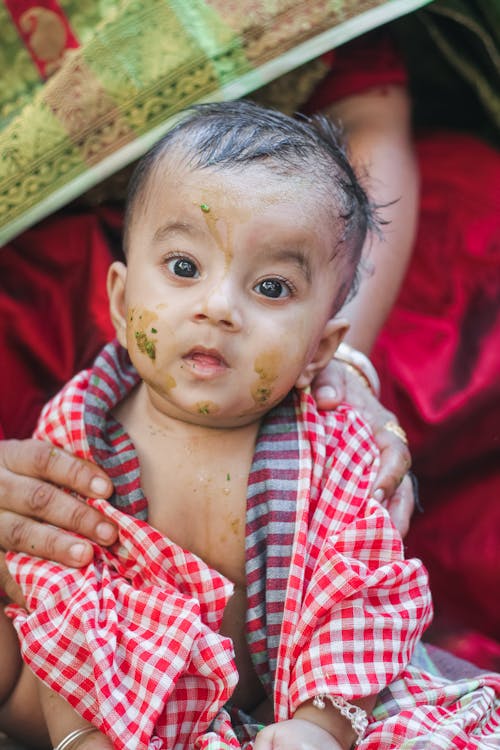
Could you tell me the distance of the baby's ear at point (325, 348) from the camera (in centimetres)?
96

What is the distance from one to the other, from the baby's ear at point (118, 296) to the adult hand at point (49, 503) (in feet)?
0.47

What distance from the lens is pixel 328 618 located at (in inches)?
33.4

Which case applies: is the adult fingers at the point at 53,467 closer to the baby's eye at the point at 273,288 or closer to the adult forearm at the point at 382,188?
the baby's eye at the point at 273,288

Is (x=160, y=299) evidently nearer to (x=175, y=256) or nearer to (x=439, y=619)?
(x=175, y=256)

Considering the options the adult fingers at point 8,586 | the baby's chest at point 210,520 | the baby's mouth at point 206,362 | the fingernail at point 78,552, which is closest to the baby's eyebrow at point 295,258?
the baby's mouth at point 206,362

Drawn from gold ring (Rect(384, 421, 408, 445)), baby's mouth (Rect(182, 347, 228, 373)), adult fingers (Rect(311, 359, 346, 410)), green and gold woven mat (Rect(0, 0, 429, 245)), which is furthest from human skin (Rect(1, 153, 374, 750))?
green and gold woven mat (Rect(0, 0, 429, 245))

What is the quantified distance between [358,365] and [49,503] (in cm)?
43

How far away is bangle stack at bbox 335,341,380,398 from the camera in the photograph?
45.2 inches

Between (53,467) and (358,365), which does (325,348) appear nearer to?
(358,365)

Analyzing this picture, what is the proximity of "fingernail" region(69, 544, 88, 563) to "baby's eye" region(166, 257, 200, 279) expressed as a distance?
0.95 ft

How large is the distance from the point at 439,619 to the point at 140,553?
513mm

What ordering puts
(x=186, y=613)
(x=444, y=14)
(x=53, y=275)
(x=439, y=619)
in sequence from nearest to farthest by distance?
(x=186, y=613) → (x=439, y=619) → (x=53, y=275) → (x=444, y=14)

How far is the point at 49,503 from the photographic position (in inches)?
37.7

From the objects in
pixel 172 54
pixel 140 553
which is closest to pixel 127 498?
pixel 140 553
